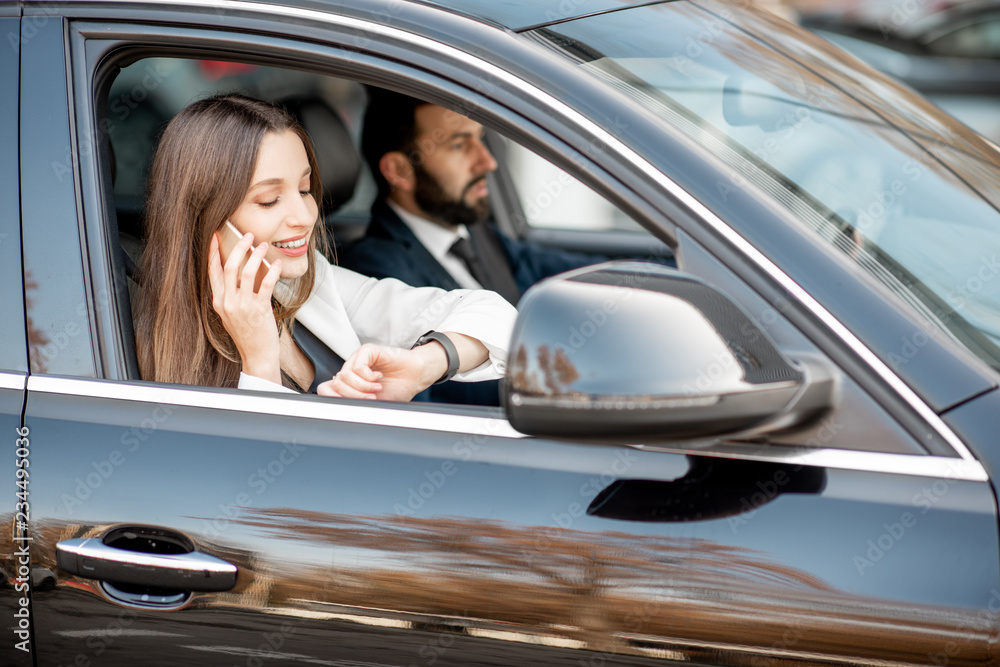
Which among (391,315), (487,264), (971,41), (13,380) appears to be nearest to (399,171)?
(487,264)

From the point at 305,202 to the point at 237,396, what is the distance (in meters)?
0.59

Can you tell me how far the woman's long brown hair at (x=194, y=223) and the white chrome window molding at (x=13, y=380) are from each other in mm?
226

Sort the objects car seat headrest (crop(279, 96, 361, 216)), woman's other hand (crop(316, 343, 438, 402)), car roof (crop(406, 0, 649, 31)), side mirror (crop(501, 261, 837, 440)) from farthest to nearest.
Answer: car seat headrest (crop(279, 96, 361, 216)) → woman's other hand (crop(316, 343, 438, 402)) → car roof (crop(406, 0, 649, 31)) → side mirror (crop(501, 261, 837, 440))

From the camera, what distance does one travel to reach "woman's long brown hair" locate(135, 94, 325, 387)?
66.1 inches

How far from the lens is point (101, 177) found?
151 centimetres

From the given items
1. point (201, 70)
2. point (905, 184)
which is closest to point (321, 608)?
point (905, 184)

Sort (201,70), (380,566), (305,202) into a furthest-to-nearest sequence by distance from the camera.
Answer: (201,70), (305,202), (380,566)

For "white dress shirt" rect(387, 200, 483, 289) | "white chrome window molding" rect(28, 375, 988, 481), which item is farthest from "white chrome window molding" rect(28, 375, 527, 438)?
"white dress shirt" rect(387, 200, 483, 289)

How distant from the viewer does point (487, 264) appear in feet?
10.2

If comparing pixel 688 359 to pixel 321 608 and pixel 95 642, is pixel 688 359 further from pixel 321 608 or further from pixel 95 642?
pixel 95 642

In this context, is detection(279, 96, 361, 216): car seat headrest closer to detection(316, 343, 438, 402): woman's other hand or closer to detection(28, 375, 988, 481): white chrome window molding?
detection(316, 343, 438, 402): woman's other hand

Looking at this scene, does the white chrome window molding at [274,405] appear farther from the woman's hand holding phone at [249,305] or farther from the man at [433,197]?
the man at [433,197]

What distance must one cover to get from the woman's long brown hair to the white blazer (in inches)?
4.0

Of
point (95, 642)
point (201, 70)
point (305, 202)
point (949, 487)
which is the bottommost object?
point (95, 642)
